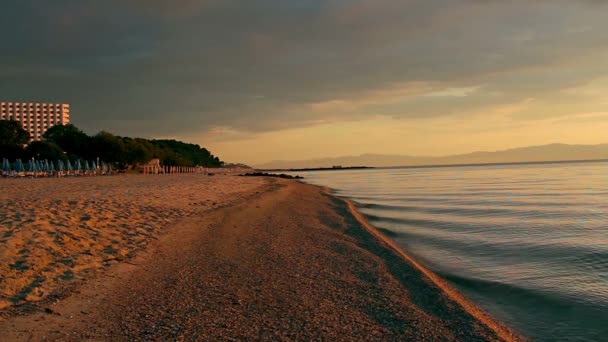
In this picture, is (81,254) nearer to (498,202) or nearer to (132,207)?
(132,207)

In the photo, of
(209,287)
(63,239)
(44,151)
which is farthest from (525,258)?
(44,151)

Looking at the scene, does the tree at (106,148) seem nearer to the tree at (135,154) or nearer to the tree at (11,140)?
the tree at (135,154)

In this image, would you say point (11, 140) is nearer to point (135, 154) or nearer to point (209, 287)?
point (135, 154)

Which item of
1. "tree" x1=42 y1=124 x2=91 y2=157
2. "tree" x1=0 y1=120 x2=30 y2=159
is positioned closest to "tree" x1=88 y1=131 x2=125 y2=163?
"tree" x1=42 y1=124 x2=91 y2=157

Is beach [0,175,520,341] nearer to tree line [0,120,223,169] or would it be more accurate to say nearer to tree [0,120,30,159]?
tree line [0,120,223,169]

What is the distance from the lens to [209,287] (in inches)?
297

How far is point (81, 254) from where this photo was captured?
372 inches

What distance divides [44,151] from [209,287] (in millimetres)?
85076

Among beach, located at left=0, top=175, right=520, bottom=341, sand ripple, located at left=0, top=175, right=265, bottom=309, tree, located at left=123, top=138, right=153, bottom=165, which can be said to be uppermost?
tree, located at left=123, top=138, right=153, bottom=165

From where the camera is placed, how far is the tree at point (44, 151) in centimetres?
7800

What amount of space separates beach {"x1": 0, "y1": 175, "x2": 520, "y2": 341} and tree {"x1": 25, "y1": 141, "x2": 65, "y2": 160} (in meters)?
74.6

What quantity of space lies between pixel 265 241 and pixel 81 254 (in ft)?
15.7

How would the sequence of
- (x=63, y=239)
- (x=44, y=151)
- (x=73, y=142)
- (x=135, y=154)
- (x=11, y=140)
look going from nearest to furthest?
1. (x=63, y=239)
2. (x=44, y=151)
3. (x=11, y=140)
4. (x=73, y=142)
5. (x=135, y=154)

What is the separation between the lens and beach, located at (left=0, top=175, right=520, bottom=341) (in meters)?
5.65
